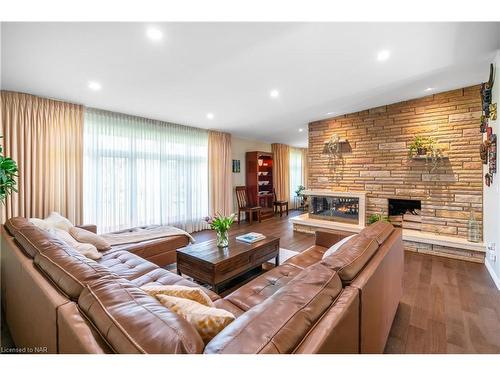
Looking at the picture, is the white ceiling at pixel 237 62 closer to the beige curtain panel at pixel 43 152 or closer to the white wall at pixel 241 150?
the beige curtain panel at pixel 43 152

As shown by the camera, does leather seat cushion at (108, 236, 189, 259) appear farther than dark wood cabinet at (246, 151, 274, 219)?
No

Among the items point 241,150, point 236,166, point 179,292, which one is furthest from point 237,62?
point 241,150

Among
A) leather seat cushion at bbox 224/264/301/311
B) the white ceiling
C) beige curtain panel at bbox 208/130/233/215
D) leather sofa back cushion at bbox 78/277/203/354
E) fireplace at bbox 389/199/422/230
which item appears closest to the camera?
leather sofa back cushion at bbox 78/277/203/354

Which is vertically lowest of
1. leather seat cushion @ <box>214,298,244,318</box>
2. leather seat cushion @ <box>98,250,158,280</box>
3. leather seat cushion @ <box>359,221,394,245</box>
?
leather seat cushion @ <box>214,298,244,318</box>

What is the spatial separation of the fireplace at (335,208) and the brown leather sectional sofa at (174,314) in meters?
3.23

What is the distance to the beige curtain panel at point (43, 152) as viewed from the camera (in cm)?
305

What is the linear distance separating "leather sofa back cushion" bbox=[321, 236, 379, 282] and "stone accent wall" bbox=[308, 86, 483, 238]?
11.0 feet

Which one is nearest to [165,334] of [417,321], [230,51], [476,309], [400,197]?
[417,321]

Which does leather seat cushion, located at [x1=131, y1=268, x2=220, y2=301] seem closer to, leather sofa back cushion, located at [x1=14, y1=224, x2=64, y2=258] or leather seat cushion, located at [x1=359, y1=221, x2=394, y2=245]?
leather sofa back cushion, located at [x1=14, y1=224, x2=64, y2=258]

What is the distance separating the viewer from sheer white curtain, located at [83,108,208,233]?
3.84 metres

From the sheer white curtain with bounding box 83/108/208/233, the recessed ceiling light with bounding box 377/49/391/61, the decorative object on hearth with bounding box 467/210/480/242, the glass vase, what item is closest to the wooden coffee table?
the glass vase

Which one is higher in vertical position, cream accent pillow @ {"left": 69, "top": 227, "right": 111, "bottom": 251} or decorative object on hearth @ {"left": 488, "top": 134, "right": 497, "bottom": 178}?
decorative object on hearth @ {"left": 488, "top": 134, "right": 497, "bottom": 178}

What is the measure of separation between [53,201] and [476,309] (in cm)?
516
